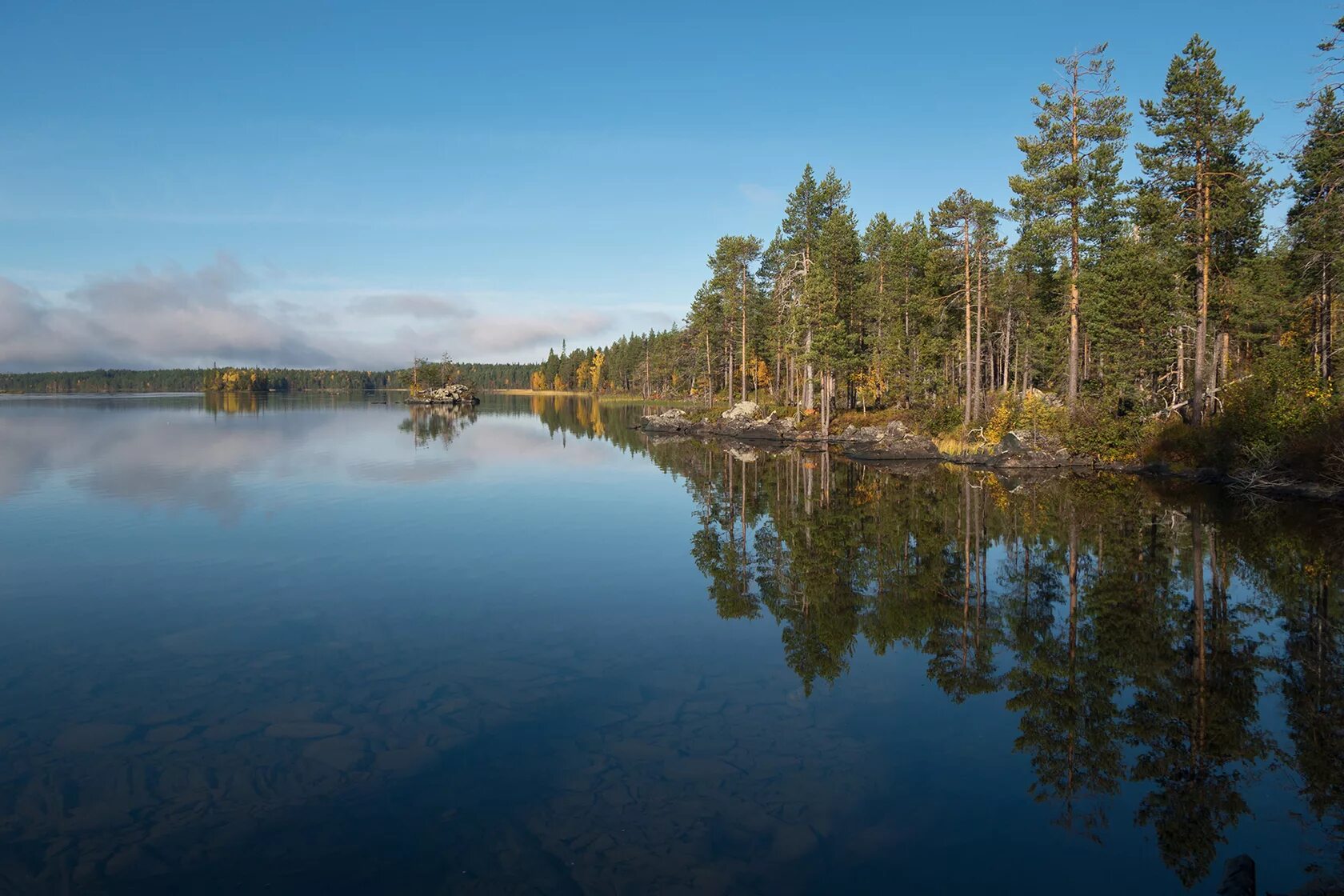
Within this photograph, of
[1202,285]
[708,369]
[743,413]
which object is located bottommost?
[743,413]

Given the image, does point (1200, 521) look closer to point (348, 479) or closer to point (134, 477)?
point (348, 479)

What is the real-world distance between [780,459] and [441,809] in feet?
134

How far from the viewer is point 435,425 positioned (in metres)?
81.1

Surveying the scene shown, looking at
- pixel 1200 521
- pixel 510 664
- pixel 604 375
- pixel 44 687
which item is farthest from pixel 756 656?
pixel 604 375

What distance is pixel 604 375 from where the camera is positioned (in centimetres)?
19562

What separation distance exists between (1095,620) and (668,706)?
942cm

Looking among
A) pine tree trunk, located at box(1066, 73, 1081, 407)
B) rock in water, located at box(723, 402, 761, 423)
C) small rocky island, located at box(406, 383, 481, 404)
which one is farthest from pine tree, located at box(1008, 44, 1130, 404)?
small rocky island, located at box(406, 383, 481, 404)

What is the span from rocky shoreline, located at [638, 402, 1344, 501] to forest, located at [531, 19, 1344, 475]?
0.99 meters

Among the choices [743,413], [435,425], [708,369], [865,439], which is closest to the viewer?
[865,439]

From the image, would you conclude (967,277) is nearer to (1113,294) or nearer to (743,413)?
(1113,294)

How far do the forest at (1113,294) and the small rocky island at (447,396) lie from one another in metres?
91.4

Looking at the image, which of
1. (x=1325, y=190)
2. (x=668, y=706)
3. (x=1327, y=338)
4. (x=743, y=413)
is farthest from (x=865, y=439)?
(x=668, y=706)

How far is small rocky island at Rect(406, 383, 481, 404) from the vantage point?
148125mm

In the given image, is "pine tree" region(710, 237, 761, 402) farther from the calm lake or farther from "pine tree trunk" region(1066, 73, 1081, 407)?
the calm lake
